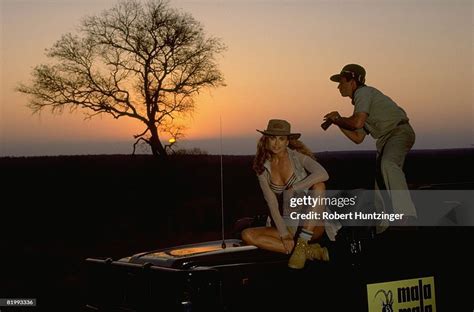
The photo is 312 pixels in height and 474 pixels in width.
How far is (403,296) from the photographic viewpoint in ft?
18.3

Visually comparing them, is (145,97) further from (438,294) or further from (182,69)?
(438,294)

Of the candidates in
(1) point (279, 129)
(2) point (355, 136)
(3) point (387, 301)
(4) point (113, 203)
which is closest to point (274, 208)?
(1) point (279, 129)

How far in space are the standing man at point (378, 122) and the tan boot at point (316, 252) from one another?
1.13m

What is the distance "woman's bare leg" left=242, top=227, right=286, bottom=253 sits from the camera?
5.13m

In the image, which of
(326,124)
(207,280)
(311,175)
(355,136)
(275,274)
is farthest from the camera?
(355,136)

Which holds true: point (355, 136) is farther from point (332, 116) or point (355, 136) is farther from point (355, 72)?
point (332, 116)

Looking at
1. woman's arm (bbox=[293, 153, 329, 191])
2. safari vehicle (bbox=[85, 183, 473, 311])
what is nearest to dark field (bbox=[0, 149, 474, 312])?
safari vehicle (bbox=[85, 183, 473, 311])

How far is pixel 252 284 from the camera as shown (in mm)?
4902

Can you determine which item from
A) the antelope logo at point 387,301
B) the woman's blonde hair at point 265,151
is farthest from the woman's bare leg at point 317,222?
the antelope logo at point 387,301

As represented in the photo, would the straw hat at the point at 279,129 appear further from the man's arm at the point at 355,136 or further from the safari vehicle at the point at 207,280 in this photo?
the man's arm at the point at 355,136

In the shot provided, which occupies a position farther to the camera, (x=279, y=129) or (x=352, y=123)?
(x=352, y=123)

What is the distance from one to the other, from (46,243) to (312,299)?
990cm

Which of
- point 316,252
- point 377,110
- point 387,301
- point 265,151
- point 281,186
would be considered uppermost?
point 377,110

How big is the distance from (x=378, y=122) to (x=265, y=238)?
1764 millimetres
